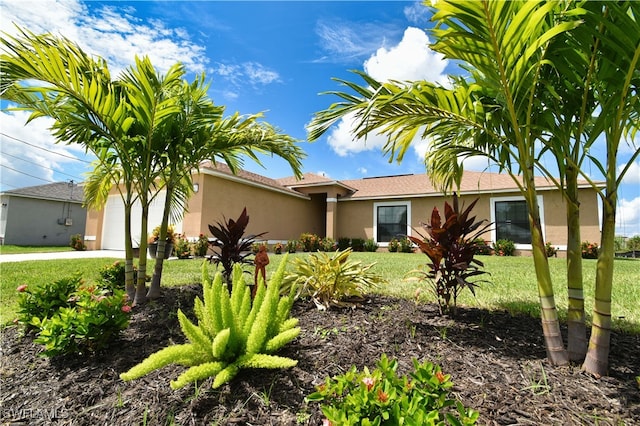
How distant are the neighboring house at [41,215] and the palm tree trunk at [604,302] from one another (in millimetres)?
26478

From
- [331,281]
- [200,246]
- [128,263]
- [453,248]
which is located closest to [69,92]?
[128,263]

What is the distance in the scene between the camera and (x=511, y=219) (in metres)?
14.9

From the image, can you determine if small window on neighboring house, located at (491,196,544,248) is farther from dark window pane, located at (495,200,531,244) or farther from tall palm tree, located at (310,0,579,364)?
tall palm tree, located at (310,0,579,364)

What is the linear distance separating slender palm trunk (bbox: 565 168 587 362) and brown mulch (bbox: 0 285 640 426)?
19 cm

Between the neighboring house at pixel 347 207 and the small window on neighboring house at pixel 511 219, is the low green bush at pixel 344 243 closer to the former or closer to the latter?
the neighboring house at pixel 347 207

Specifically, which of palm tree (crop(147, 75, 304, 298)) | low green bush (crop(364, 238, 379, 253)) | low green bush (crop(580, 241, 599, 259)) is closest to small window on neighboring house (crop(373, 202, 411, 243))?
low green bush (crop(364, 238, 379, 253))

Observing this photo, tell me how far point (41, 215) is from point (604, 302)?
27.4 meters

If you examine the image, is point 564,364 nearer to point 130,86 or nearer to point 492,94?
point 492,94

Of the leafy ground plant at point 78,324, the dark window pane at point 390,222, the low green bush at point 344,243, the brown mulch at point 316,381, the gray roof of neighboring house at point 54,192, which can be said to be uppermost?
the gray roof of neighboring house at point 54,192

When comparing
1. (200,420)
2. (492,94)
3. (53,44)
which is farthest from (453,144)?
(53,44)

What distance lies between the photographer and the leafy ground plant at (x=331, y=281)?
3711 millimetres

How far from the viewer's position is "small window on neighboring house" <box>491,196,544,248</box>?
1453 cm

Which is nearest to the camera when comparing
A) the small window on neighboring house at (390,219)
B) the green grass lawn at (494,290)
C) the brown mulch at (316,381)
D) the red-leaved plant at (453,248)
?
the brown mulch at (316,381)

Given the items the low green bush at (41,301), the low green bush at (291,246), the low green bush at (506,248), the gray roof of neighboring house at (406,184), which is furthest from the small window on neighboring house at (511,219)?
the low green bush at (41,301)
